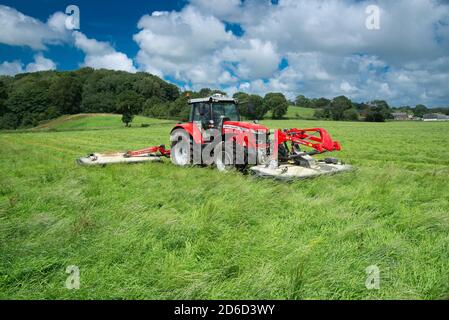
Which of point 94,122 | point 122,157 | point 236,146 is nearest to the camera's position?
point 236,146

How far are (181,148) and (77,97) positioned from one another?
80474 mm

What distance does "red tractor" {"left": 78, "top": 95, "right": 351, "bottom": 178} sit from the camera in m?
7.76

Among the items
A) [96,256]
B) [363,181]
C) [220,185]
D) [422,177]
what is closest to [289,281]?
[96,256]

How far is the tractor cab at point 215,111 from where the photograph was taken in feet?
30.7

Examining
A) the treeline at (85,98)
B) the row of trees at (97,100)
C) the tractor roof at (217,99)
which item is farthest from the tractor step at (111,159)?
the row of trees at (97,100)

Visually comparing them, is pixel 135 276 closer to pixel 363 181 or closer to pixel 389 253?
pixel 389 253

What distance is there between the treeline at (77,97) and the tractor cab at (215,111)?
53375mm

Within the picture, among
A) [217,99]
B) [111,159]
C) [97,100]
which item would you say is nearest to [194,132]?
[217,99]

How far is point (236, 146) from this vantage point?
328 inches

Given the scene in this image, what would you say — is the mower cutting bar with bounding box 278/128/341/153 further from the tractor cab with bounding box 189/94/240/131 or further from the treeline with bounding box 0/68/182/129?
the treeline with bounding box 0/68/182/129

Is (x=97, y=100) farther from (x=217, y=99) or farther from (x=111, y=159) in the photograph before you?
(x=217, y=99)

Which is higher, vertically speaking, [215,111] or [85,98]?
[85,98]

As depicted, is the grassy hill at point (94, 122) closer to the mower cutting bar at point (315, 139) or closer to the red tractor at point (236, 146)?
the red tractor at point (236, 146)

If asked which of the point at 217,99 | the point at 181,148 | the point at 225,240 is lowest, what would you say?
the point at 225,240
